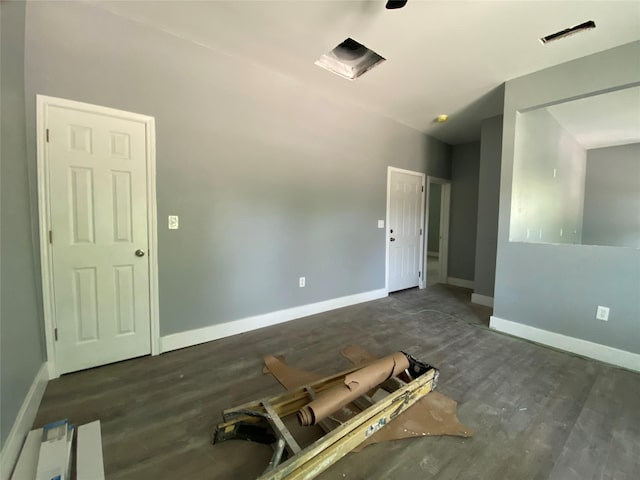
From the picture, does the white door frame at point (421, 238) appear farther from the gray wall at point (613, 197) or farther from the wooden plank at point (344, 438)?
the gray wall at point (613, 197)

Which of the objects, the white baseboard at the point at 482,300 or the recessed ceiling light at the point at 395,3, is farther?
the white baseboard at the point at 482,300

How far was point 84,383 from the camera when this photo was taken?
1913mm

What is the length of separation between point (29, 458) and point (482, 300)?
4.73 meters

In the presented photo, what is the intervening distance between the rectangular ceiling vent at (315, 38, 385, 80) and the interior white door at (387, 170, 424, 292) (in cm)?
169

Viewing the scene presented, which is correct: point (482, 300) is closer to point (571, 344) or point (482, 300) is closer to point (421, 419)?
point (571, 344)

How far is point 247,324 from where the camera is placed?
2.82 meters

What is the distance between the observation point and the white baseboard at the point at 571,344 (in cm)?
224

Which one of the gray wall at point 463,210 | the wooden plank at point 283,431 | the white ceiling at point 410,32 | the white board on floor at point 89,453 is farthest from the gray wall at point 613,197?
the white board on floor at point 89,453

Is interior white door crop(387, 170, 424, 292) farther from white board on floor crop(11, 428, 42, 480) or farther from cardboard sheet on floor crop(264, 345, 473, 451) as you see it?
white board on floor crop(11, 428, 42, 480)

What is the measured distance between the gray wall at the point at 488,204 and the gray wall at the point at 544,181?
0.51 meters

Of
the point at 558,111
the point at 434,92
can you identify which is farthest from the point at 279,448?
the point at 558,111

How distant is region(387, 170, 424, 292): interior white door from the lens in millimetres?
4270

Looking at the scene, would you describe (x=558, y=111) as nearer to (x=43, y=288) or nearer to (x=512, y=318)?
(x=512, y=318)

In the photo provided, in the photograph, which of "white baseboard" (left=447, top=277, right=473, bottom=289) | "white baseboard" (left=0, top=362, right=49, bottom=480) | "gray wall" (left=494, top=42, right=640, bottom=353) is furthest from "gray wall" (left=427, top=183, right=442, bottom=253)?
"white baseboard" (left=0, top=362, right=49, bottom=480)
